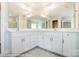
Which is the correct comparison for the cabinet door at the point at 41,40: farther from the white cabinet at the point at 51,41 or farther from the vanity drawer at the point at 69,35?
the vanity drawer at the point at 69,35

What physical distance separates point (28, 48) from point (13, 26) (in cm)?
57

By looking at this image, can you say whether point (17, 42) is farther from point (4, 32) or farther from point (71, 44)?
point (71, 44)

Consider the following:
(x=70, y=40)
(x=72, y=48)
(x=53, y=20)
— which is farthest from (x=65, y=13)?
(x=72, y=48)

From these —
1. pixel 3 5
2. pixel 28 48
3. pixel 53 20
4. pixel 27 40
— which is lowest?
pixel 28 48

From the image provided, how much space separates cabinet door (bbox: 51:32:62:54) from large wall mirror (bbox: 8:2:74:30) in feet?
0.57

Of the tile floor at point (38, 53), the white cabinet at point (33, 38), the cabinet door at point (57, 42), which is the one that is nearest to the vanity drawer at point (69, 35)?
the cabinet door at point (57, 42)

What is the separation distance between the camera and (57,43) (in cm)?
243

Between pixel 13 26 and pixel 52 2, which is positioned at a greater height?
pixel 52 2

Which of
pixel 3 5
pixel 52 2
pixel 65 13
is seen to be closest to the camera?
pixel 3 5

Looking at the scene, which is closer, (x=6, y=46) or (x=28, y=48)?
(x=6, y=46)

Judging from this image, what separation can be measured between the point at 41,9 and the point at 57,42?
787 millimetres

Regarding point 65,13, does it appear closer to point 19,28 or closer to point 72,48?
point 72,48

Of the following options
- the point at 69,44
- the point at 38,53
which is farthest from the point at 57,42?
the point at 38,53

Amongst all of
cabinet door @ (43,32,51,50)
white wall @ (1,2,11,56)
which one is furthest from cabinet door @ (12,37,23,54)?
cabinet door @ (43,32,51,50)
